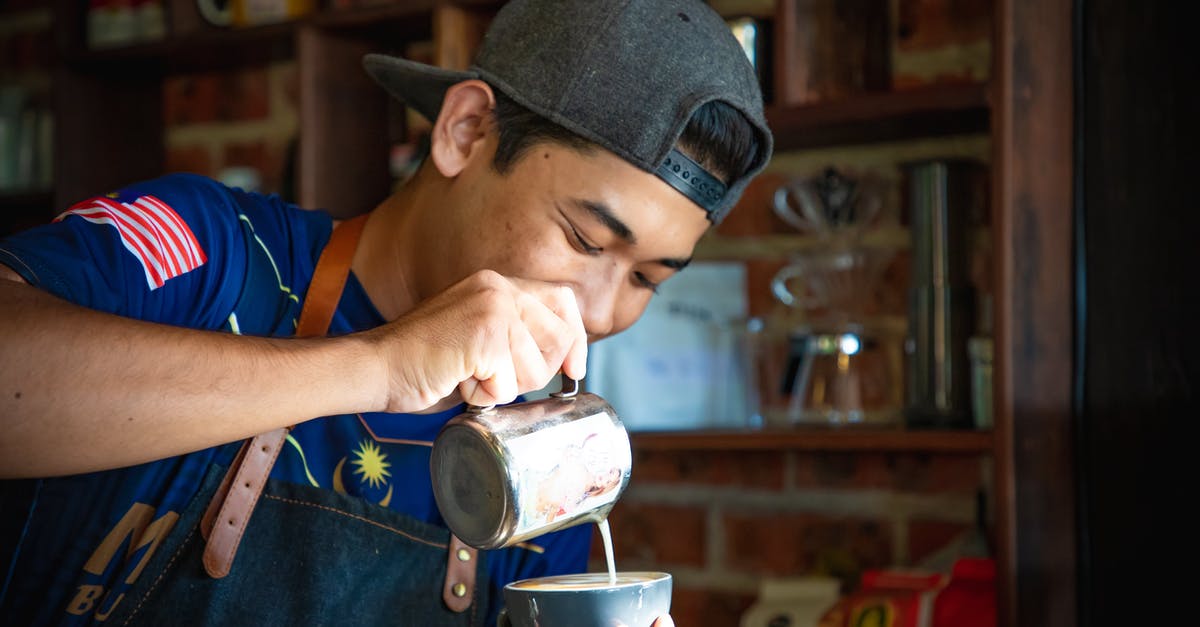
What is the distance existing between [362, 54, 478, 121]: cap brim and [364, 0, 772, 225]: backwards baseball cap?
0.04 m

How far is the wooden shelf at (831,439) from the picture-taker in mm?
1563

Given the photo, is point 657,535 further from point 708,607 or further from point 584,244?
point 584,244

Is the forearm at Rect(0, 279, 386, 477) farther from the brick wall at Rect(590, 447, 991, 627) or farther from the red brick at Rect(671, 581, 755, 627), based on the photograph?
the red brick at Rect(671, 581, 755, 627)

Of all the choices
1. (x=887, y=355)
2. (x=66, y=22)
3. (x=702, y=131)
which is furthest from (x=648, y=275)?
(x=66, y=22)

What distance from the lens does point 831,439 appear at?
1.63 metres

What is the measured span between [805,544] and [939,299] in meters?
0.49

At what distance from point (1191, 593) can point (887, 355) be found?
21.8 inches

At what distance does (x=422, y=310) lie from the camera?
0.98 m

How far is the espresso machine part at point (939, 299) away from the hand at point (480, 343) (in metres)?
0.83

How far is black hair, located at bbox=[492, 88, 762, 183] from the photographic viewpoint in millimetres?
1192

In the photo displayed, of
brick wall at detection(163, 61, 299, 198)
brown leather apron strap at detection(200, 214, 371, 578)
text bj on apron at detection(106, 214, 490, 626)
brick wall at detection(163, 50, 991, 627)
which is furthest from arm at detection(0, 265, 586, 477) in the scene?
brick wall at detection(163, 61, 299, 198)

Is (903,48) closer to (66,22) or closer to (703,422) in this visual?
(703,422)

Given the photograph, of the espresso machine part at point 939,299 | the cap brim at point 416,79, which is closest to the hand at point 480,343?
the cap brim at point 416,79

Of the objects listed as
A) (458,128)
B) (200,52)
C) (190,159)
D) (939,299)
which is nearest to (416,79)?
(458,128)
